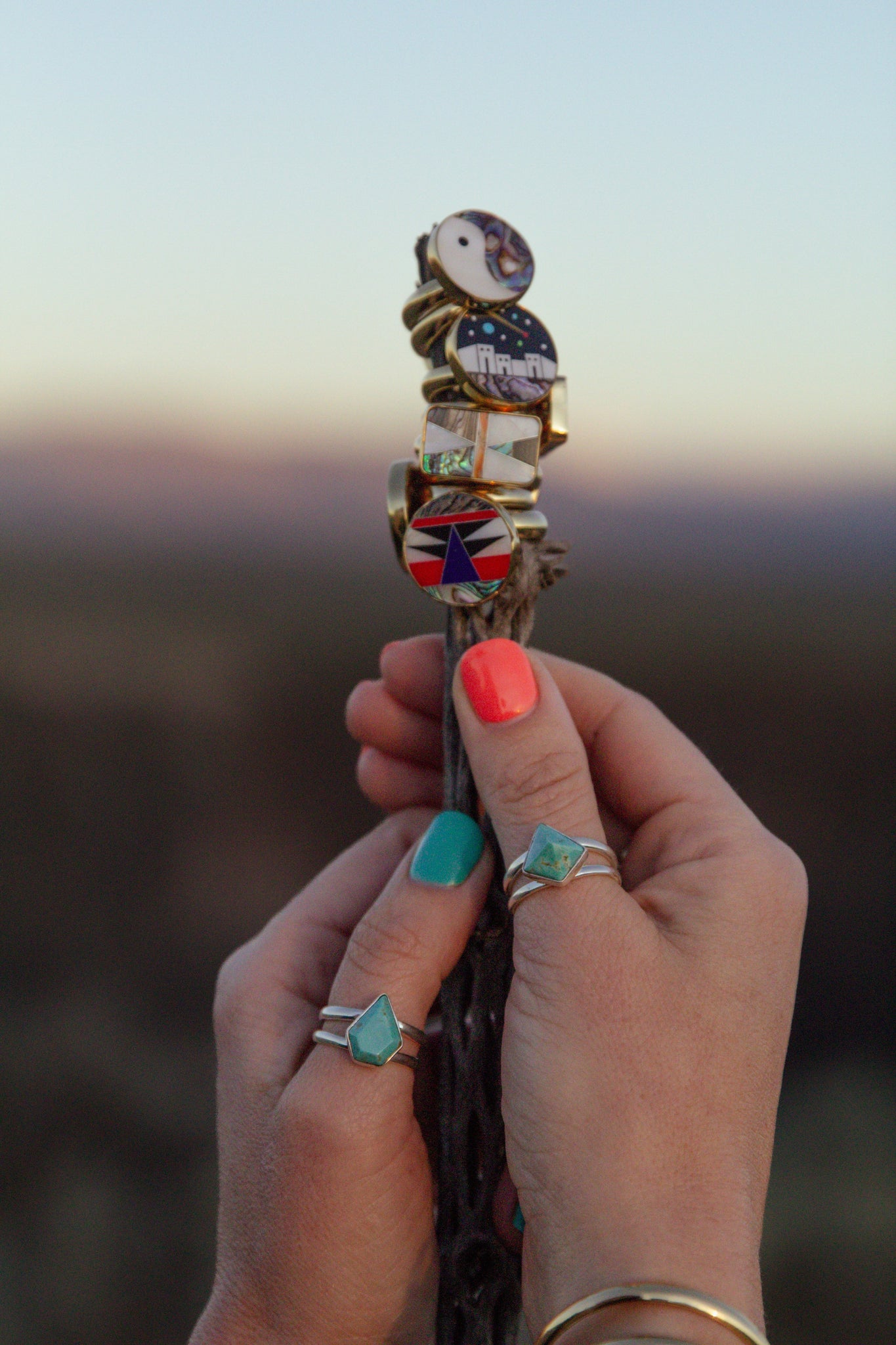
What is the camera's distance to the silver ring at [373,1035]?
1.12m

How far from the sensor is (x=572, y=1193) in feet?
3.26

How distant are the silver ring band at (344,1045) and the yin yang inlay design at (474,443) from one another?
2.48 feet

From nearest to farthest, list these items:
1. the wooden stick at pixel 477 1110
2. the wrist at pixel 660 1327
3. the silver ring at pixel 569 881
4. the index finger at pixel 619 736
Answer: the wrist at pixel 660 1327, the silver ring at pixel 569 881, the wooden stick at pixel 477 1110, the index finger at pixel 619 736

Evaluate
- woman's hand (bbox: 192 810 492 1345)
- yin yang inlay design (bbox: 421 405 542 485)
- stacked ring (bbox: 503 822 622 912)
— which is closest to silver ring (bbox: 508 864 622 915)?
stacked ring (bbox: 503 822 622 912)

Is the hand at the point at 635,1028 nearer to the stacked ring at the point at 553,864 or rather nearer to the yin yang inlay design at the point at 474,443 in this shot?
the stacked ring at the point at 553,864

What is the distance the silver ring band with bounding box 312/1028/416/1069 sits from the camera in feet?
3.73

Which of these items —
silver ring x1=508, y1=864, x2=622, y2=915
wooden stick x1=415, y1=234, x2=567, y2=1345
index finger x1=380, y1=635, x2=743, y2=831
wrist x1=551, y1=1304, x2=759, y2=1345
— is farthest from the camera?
index finger x1=380, y1=635, x2=743, y2=831

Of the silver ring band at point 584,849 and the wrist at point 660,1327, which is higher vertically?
the silver ring band at point 584,849

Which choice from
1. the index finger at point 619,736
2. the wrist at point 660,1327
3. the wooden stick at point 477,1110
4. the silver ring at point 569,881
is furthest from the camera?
the index finger at point 619,736

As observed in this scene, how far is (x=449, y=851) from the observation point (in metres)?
1.25

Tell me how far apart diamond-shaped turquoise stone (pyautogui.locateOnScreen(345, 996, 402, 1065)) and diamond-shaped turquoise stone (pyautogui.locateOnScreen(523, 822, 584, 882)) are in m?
0.25

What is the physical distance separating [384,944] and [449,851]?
0.51 ft

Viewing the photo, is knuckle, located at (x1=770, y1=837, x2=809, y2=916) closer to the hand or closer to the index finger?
the hand

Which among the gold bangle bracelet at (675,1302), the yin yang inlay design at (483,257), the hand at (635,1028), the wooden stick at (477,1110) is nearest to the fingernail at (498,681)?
the hand at (635,1028)
